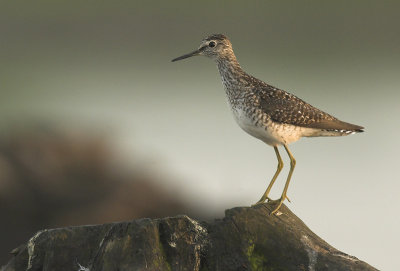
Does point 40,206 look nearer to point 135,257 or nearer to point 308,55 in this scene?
point 135,257

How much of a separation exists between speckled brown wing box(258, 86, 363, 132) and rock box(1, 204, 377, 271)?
7.47 feet

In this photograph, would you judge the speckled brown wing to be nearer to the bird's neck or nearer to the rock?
the bird's neck

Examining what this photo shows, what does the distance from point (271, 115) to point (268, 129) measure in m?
0.20

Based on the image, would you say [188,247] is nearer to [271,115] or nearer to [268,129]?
[268,129]

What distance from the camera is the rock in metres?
6.63

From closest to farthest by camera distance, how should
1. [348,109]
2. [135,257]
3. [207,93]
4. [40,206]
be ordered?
1. [135,257]
2. [40,206]
3. [348,109]
4. [207,93]

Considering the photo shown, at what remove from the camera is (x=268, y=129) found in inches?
349

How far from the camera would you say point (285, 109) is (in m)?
9.14

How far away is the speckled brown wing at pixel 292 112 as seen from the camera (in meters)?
9.02

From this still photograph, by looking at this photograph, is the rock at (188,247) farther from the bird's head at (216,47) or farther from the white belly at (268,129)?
the bird's head at (216,47)

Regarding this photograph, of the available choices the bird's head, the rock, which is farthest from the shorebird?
the rock

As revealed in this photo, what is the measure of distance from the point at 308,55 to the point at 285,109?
24.1m

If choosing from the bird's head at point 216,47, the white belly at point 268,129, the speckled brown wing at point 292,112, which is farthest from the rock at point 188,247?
the bird's head at point 216,47

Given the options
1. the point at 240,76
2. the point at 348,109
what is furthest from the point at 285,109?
the point at 348,109
